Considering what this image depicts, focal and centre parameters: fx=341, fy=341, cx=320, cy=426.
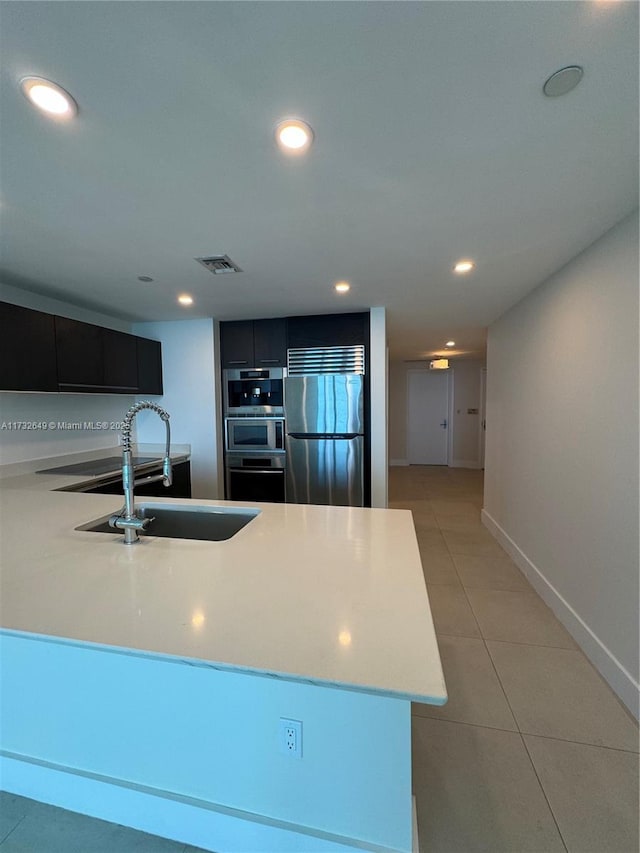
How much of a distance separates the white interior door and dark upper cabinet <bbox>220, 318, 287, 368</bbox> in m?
4.71

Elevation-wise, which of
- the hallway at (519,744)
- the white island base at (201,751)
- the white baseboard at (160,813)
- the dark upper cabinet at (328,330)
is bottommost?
the hallway at (519,744)

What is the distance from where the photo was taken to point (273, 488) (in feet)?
12.4

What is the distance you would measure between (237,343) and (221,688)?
11.1 ft

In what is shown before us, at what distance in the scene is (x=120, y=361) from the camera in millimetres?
3266

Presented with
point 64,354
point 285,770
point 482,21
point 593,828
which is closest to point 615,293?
point 482,21

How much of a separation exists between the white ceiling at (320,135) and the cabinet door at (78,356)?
0.57 metres

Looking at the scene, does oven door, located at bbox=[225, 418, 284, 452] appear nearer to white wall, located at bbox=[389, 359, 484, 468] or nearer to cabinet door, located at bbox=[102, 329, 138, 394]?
cabinet door, located at bbox=[102, 329, 138, 394]

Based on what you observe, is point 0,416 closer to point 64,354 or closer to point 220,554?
point 64,354

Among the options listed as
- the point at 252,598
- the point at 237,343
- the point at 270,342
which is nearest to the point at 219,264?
the point at 270,342

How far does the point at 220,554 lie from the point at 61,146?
153 cm

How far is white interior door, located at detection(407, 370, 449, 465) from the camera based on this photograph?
24.7 ft

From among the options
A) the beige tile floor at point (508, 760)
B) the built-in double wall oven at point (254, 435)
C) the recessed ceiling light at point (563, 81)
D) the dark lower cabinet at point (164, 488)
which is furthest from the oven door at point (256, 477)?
the recessed ceiling light at point (563, 81)

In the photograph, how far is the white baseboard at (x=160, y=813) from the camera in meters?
0.90

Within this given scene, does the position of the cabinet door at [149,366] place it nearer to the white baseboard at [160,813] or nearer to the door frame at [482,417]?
the white baseboard at [160,813]
